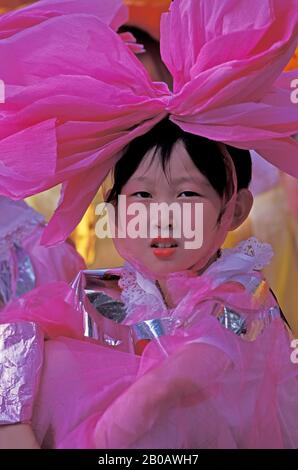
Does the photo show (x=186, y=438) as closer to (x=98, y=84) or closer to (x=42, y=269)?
(x=98, y=84)

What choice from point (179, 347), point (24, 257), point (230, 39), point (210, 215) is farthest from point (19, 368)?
point (24, 257)

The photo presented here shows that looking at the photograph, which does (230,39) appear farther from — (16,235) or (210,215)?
(16,235)

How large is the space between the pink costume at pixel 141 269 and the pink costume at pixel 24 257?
0.57 meters

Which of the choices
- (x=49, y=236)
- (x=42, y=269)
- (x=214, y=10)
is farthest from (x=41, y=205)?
(x=214, y=10)

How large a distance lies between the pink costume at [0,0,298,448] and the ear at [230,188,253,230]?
0.08ft

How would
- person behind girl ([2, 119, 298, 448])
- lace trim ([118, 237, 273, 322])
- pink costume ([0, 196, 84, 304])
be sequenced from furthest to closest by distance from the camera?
pink costume ([0, 196, 84, 304]), lace trim ([118, 237, 273, 322]), person behind girl ([2, 119, 298, 448])

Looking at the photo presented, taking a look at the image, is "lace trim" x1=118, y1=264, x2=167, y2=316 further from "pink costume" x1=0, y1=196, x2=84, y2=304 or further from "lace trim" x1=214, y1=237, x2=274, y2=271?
"pink costume" x1=0, y1=196, x2=84, y2=304

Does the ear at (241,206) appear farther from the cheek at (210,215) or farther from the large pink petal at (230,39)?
the large pink petal at (230,39)

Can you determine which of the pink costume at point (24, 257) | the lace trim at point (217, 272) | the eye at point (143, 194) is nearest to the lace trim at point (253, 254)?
the lace trim at point (217, 272)

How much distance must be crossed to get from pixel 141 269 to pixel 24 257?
0.64m

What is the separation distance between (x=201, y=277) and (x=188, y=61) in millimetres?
258

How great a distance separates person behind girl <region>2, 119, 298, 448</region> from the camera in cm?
106

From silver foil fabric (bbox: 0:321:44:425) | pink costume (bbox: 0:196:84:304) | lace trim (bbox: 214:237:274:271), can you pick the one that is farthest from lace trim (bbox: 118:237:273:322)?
pink costume (bbox: 0:196:84:304)

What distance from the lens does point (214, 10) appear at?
1160mm
